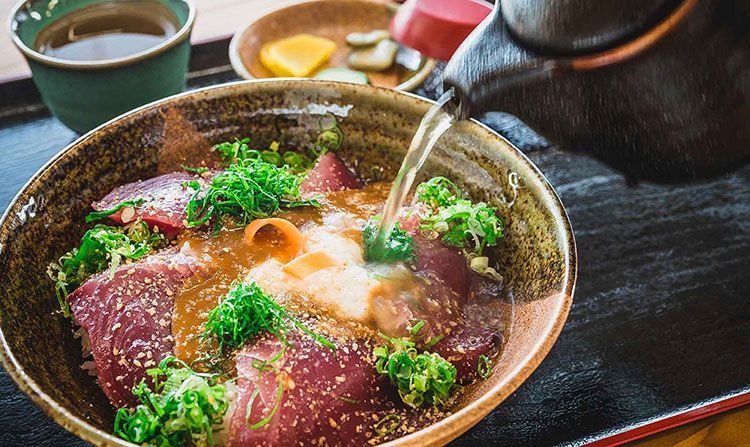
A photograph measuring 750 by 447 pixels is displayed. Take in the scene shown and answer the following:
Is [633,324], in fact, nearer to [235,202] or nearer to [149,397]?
[235,202]

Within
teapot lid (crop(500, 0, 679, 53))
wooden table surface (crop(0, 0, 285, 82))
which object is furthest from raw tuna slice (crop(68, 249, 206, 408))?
wooden table surface (crop(0, 0, 285, 82))

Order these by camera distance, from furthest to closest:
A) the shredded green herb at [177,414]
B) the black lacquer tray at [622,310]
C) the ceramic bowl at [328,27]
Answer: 1. the ceramic bowl at [328,27]
2. the black lacquer tray at [622,310]
3. the shredded green herb at [177,414]

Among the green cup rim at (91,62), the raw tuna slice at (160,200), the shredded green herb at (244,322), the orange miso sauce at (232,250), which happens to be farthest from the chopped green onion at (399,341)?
the green cup rim at (91,62)

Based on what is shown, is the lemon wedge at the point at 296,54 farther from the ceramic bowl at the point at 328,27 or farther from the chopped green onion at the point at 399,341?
the chopped green onion at the point at 399,341

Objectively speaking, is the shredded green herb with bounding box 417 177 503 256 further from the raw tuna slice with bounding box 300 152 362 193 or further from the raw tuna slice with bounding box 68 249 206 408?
the raw tuna slice with bounding box 68 249 206 408

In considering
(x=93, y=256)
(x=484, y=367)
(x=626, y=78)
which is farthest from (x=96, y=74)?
(x=626, y=78)
